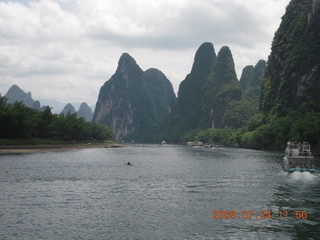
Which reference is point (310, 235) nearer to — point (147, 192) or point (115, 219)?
point (115, 219)

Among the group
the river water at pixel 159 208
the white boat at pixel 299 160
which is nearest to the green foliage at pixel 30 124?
the river water at pixel 159 208

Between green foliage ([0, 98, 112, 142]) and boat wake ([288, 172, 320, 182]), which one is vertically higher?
green foliage ([0, 98, 112, 142])

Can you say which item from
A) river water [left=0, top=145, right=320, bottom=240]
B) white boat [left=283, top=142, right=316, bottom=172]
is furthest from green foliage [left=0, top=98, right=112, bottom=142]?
white boat [left=283, top=142, right=316, bottom=172]

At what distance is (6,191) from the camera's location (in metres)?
46.8

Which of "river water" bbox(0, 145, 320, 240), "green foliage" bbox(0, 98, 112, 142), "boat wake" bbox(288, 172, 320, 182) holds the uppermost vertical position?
"green foliage" bbox(0, 98, 112, 142)

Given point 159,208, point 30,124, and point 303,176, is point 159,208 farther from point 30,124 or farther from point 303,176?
point 30,124

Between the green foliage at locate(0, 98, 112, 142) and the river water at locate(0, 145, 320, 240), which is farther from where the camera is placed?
the green foliage at locate(0, 98, 112, 142)
